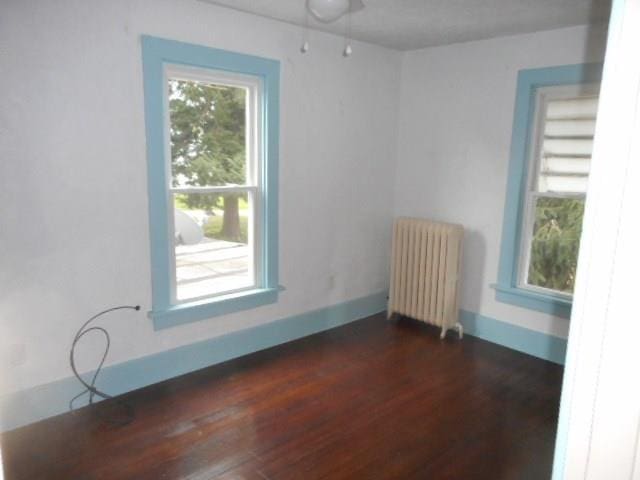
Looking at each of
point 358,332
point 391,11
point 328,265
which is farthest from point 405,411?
point 391,11

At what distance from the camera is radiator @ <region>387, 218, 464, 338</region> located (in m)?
3.78

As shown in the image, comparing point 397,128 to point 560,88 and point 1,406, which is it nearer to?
point 560,88

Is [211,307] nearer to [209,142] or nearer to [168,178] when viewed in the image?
[168,178]

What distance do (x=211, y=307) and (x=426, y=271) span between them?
1772mm

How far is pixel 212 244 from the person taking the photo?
327 centimetres

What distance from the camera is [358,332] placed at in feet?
13.1

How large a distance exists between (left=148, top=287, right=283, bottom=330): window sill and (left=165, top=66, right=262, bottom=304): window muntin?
0.07m

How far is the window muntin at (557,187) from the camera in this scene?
10.9 ft

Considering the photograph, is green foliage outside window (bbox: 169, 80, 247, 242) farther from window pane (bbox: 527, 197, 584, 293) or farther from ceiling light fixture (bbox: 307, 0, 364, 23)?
window pane (bbox: 527, 197, 584, 293)

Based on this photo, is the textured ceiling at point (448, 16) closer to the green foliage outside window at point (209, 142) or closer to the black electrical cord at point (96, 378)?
the green foliage outside window at point (209, 142)

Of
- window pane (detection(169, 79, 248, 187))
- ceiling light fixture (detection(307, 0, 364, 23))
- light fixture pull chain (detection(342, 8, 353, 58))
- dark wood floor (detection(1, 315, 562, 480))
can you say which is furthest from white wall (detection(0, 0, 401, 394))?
ceiling light fixture (detection(307, 0, 364, 23))

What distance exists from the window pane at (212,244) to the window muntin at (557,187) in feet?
7.01

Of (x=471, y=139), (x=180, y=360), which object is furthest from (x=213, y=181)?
(x=471, y=139)

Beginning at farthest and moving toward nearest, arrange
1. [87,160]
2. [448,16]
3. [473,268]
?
[473,268] → [448,16] → [87,160]
